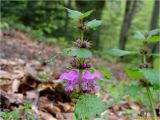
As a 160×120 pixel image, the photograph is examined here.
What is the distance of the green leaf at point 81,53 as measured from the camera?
233 cm

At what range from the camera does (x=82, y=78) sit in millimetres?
2479

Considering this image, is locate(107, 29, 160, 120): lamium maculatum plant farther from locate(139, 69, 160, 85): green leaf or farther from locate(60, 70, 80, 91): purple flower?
locate(60, 70, 80, 91): purple flower

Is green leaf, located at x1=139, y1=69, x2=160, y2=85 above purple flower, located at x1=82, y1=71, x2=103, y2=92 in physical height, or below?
below

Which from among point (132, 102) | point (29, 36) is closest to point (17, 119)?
point (132, 102)

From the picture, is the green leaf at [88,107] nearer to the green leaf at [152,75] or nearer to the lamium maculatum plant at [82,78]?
the lamium maculatum plant at [82,78]

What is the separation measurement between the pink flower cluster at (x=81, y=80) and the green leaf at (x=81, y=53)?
15 cm

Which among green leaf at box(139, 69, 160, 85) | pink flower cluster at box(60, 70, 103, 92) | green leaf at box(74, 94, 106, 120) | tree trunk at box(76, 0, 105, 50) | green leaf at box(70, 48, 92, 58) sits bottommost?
tree trunk at box(76, 0, 105, 50)

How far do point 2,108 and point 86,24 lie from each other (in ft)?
5.50

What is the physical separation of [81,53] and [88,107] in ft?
1.05

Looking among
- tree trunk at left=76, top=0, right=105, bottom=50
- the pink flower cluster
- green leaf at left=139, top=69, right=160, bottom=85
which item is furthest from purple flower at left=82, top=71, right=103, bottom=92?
tree trunk at left=76, top=0, right=105, bottom=50

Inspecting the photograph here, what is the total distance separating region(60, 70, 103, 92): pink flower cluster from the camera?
97.1 inches

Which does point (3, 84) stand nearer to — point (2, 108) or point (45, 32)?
point (2, 108)

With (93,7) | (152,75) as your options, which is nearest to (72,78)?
(152,75)

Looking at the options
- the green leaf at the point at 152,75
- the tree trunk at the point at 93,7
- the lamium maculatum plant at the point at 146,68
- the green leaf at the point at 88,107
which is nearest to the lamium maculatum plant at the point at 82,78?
the green leaf at the point at 88,107
